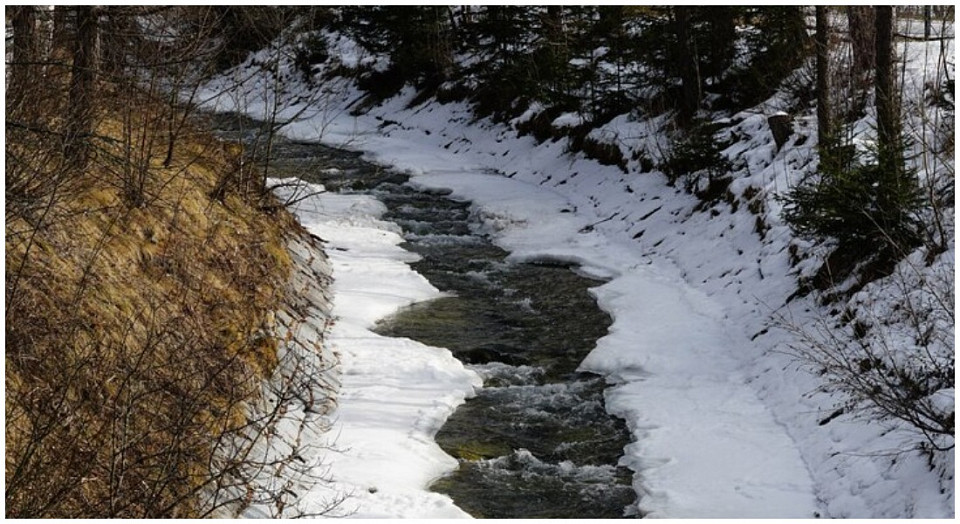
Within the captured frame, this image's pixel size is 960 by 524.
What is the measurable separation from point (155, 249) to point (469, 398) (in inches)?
147

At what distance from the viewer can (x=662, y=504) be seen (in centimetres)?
811

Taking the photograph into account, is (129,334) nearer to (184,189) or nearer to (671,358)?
(184,189)

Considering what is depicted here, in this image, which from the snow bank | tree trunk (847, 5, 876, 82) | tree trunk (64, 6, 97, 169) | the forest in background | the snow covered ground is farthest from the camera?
tree trunk (847, 5, 876, 82)

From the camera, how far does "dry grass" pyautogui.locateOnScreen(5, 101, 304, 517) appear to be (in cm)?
560

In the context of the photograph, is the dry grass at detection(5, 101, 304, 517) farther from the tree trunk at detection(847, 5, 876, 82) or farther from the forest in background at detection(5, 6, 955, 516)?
the tree trunk at detection(847, 5, 876, 82)

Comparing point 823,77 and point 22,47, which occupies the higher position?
point 22,47

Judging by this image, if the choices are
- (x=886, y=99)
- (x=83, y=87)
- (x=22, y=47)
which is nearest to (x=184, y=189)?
(x=83, y=87)

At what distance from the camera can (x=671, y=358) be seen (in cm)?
1127

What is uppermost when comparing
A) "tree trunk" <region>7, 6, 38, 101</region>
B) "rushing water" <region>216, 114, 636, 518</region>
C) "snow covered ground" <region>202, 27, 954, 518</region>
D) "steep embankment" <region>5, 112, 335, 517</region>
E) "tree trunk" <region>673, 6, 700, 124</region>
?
"tree trunk" <region>7, 6, 38, 101</region>

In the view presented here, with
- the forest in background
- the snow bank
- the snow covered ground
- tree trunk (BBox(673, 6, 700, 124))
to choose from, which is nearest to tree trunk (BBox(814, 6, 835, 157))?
the forest in background

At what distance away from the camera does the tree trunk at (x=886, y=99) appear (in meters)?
10.5

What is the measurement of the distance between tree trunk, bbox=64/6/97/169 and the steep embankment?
12.1 inches

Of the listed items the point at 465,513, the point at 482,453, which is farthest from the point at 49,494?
the point at 482,453

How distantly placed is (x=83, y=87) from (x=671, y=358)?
23.3 feet
